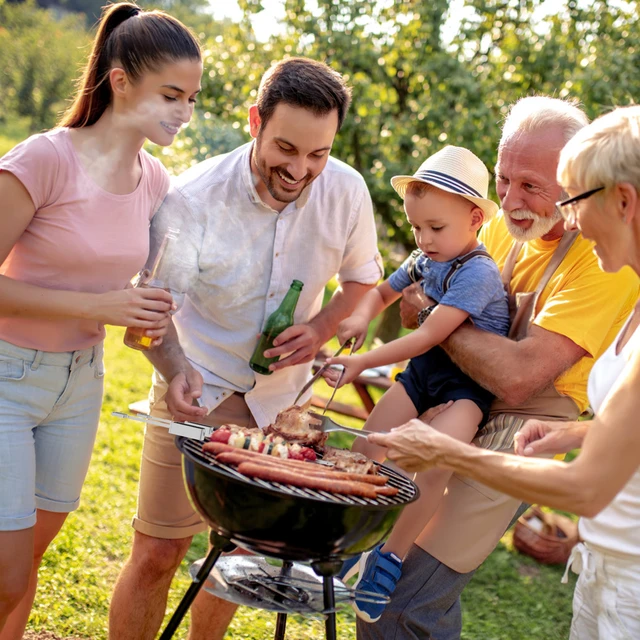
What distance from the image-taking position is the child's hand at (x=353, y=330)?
10.8ft

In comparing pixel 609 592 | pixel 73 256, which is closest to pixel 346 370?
pixel 73 256

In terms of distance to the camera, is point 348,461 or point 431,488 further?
point 431,488

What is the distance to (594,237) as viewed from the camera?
229 cm

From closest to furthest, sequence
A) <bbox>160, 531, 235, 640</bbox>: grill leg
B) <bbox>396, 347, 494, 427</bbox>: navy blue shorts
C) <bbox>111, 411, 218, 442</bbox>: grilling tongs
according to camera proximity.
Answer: <bbox>160, 531, 235, 640</bbox>: grill leg < <bbox>111, 411, 218, 442</bbox>: grilling tongs < <bbox>396, 347, 494, 427</bbox>: navy blue shorts

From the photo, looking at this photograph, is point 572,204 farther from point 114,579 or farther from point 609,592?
point 114,579

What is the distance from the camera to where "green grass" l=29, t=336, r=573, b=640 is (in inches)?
167

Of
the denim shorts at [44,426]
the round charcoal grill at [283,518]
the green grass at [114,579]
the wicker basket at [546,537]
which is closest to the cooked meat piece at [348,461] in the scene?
the round charcoal grill at [283,518]

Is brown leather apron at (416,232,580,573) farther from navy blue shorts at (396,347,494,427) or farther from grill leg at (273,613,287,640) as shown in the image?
grill leg at (273,613,287,640)

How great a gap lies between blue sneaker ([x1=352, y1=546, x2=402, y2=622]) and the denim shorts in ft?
3.92

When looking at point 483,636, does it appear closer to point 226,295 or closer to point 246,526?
point 226,295

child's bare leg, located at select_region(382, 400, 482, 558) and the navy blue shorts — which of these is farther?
the navy blue shorts

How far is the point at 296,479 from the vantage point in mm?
2350

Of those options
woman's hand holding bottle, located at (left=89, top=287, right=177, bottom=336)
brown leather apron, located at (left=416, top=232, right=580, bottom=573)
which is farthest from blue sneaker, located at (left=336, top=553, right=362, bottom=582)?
woman's hand holding bottle, located at (left=89, top=287, right=177, bottom=336)

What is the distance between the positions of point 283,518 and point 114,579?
2.82m
